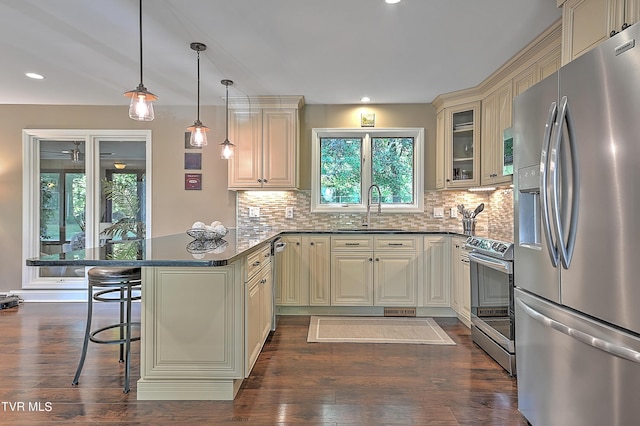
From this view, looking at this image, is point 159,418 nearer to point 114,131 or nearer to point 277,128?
point 277,128

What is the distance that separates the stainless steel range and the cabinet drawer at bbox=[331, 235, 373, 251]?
108 cm

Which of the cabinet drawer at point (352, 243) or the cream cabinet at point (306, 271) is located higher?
the cabinet drawer at point (352, 243)

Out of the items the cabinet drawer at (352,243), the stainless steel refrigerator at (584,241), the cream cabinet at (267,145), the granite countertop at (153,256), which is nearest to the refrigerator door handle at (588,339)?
the stainless steel refrigerator at (584,241)

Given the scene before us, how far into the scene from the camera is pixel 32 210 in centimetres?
456

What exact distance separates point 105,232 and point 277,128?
255cm

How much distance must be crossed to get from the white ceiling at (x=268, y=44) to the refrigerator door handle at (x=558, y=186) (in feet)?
3.99

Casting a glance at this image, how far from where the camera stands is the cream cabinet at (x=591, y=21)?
1.65 meters

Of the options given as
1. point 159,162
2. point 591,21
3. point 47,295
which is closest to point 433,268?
point 591,21

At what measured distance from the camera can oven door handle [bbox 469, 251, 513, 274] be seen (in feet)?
8.23

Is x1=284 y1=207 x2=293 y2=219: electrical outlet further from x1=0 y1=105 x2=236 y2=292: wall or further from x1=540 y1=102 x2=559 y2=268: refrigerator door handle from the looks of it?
x1=540 y1=102 x2=559 y2=268: refrigerator door handle

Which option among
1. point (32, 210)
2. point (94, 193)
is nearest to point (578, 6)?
point (94, 193)

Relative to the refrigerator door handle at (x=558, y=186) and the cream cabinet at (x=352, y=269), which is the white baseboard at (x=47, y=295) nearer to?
the cream cabinet at (x=352, y=269)

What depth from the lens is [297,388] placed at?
2.33 meters

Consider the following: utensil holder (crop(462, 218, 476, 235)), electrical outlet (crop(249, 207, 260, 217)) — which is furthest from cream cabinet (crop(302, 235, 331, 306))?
utensil holder (crop(462, 218, 476, 235))
